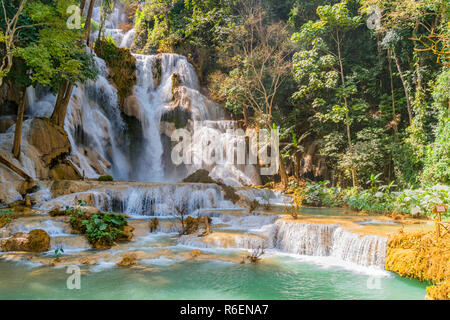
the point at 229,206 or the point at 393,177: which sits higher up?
the point at 393,177

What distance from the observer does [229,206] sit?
1311 cm

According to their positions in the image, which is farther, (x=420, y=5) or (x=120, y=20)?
(x=120, y=20)

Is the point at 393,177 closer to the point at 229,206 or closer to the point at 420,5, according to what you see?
the point at 420,5

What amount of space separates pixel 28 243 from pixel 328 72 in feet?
54.5

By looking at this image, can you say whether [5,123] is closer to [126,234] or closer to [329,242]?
[126,234]

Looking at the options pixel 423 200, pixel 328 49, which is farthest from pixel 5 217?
pixel 328 49

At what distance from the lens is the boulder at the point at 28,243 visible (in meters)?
7.28

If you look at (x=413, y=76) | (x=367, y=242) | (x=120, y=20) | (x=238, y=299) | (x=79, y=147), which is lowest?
(x=238, y=299)

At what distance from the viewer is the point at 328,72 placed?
17.9 m

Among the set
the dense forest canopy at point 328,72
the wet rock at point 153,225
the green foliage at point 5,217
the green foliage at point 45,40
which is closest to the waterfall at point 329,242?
the wet rock at point 153,225

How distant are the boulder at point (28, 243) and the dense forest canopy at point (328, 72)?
18.0 ft

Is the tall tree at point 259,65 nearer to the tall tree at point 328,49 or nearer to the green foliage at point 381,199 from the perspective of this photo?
the tall tree at point 328,49
